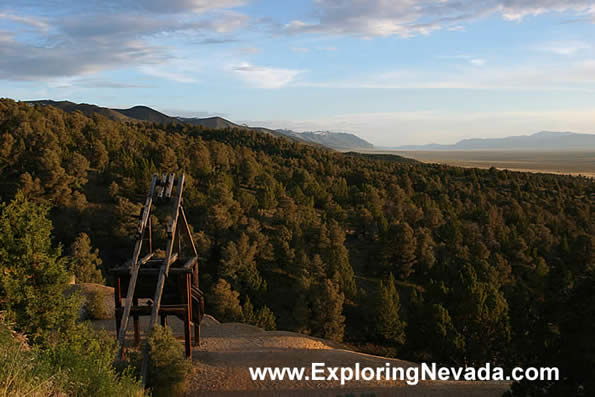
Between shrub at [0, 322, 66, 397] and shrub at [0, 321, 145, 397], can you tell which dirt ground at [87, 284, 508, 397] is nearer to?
shrub at [0, 321, 145, 397]

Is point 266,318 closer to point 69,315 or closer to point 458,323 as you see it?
point 458,323

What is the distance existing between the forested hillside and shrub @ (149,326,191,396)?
8545mm

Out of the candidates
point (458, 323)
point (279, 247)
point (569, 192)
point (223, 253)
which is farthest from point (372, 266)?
point (569, 192)

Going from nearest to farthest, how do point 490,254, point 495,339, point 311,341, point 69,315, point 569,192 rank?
point 69,315 → point 311,341 → point 495,339 → point 490,254 → point 569,192

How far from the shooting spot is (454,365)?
1994cm

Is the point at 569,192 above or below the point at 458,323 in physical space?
above

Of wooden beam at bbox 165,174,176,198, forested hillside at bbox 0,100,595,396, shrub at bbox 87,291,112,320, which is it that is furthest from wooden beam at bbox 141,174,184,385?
forested hillside at bbox 0,100,595,396

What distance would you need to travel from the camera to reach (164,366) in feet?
33.0

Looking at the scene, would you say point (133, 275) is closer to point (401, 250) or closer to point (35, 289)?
point (35, 289)

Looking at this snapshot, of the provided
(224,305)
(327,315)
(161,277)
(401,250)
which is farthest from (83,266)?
(401,250)

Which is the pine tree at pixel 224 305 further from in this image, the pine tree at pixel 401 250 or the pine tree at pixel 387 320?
the pine tree at pixel 401 250

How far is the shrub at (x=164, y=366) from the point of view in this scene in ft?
32.9

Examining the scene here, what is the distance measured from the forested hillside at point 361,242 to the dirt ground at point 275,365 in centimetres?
269

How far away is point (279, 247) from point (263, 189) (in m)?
13.7
